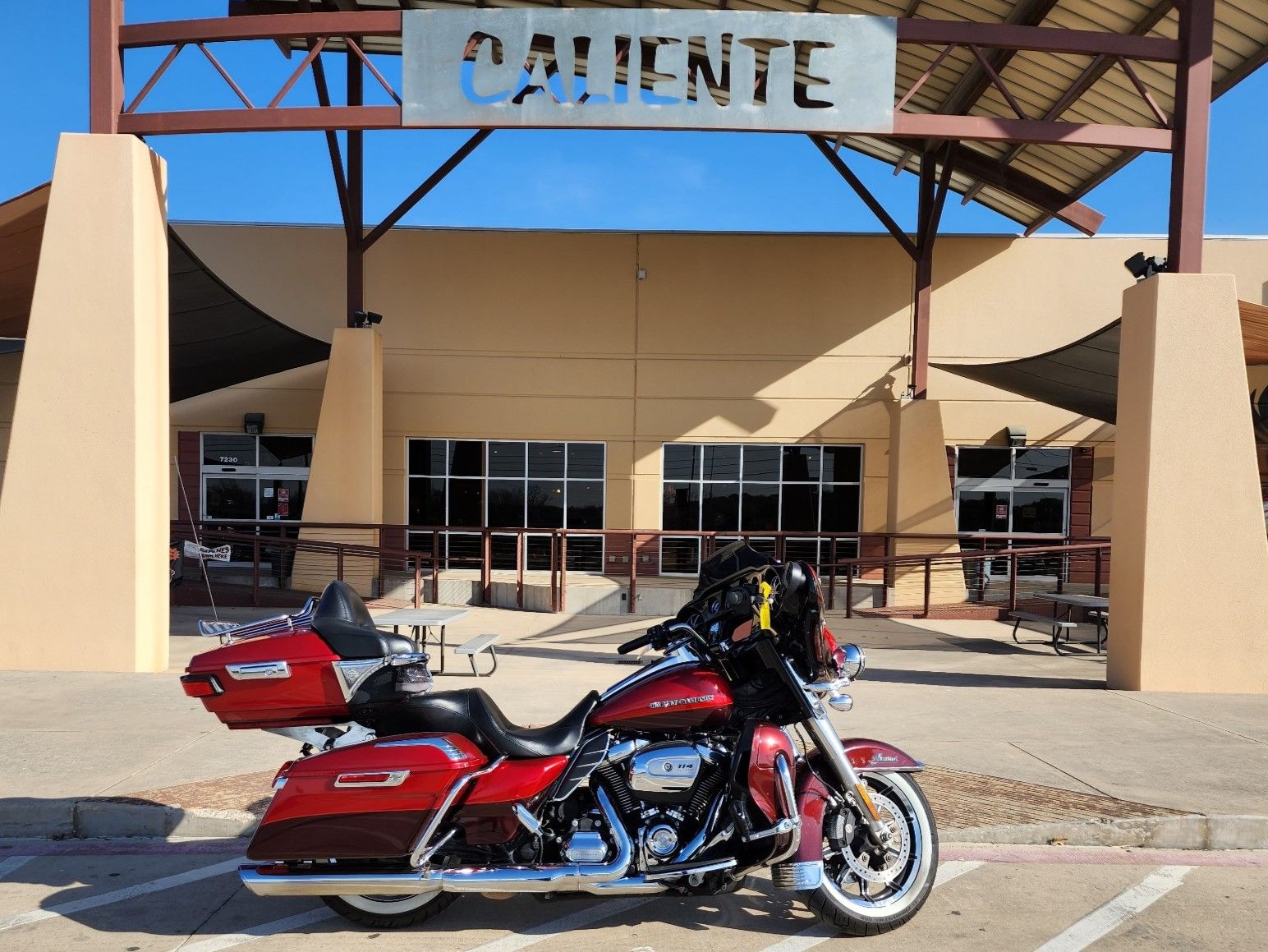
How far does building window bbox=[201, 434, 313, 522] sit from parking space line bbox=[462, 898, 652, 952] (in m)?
14.1

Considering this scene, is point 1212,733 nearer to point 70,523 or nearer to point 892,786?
point 892,786

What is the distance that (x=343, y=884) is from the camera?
126 inches

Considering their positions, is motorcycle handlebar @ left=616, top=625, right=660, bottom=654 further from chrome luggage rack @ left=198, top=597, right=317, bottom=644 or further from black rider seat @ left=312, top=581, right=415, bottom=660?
chrome luggage rack @ left=198, top=597, right=317, bottom=644

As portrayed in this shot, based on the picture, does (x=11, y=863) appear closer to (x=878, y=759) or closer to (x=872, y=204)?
(x=878, y=759)

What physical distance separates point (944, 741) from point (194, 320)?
406 inches

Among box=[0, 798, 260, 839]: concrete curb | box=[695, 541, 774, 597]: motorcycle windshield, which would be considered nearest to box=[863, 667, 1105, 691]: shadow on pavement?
box=[695, 541, 774, 597]: motorcycle windshield

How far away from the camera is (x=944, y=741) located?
577cm

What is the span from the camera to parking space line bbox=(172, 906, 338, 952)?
10.8 feet

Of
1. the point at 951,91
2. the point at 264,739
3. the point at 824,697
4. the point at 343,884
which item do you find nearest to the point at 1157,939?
the point at 824,697

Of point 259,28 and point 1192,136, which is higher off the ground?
point 259,28

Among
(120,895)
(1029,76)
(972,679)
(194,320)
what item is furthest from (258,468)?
(120,895)

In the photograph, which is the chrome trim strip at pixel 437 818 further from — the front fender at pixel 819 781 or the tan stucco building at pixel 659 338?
the tan stucco building at pixel 659 338

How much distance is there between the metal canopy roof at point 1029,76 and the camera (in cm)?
928

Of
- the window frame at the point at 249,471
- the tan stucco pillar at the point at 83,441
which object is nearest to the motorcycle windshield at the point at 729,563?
the tan stucco pillar at the point at 83,441
